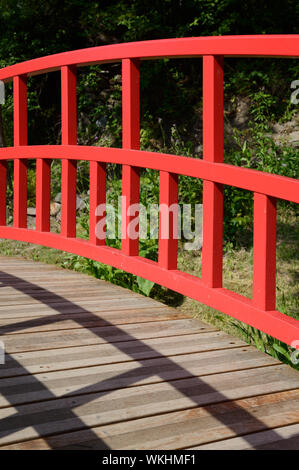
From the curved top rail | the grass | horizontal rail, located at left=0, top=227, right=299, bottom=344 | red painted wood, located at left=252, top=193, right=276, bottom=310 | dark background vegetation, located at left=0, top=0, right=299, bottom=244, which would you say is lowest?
the grass

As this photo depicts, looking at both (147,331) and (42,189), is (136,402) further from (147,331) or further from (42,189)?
(42,189)

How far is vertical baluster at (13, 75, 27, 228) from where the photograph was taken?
313 cm

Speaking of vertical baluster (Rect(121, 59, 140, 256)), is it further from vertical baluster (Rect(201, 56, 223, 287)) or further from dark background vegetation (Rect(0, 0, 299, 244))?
dark background vegetation (Rect(0, 0, 299, 244))

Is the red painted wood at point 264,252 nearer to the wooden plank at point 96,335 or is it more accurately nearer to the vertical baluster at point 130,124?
the vertical baluster at point 130,124

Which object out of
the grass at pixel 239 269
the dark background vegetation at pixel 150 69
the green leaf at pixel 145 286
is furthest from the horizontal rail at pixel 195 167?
the dark background vegetation at pixel 150 69

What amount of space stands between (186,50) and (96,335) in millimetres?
1382

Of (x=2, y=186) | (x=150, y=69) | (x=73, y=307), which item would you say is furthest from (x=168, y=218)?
(x=150, y=69)

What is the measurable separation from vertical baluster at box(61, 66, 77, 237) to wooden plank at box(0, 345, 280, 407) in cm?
78

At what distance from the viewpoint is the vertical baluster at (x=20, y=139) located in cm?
313

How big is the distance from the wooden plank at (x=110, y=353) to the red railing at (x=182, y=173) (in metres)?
0.39

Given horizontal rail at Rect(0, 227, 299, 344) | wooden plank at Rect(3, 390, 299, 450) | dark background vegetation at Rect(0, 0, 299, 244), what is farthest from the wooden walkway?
dark background vegetation at Rect(0, 0, 299, 244)

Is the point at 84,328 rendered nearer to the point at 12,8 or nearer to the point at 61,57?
the point at 61,57

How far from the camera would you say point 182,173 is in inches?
78.2
